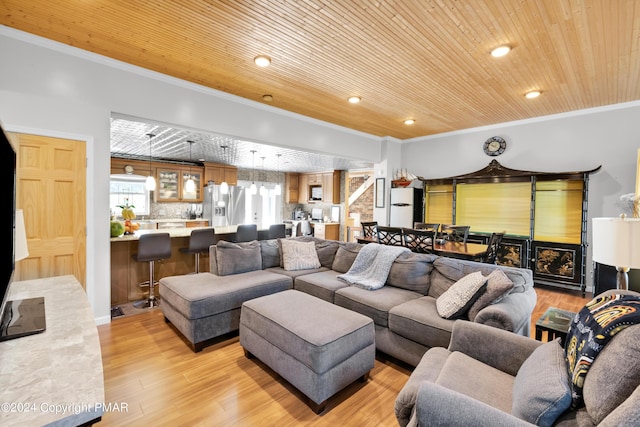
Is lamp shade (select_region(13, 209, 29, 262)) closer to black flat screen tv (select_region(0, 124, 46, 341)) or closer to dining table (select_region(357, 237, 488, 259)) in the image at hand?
black flat screen tv (select_region(0, 124, 46, 341))

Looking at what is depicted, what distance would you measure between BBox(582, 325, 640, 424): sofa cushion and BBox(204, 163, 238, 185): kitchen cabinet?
25.9 ft

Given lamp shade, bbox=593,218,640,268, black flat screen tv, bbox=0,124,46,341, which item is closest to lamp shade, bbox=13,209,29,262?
black flat screen tv, bbox=0,124,46,341

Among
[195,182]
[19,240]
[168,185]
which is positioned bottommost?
[19,240]

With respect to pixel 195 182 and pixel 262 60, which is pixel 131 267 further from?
pixel 195 182

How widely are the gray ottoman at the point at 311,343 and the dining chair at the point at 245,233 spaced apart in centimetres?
239

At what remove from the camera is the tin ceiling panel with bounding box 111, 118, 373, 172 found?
4543 mm

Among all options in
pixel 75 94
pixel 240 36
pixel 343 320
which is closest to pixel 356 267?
pixel 343 320

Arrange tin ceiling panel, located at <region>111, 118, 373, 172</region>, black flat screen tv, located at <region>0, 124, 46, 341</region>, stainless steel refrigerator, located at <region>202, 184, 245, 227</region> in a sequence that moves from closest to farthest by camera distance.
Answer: black flat screen tv, located at <region>0, 124, 46, 341</region>
tin ceiling panel, located at <region>111, 118, 373, 172</region>
stainless steel refrigerator, located at <region>202, 184, 245, 227</region>

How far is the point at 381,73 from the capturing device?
3229mm

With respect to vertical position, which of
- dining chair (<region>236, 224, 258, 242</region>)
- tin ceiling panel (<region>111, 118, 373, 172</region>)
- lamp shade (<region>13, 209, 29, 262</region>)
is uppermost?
tin ceiling panel (<region>111, 118, 373, 172</region>)

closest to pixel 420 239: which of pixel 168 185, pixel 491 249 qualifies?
pixel 491 249

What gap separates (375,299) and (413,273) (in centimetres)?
55

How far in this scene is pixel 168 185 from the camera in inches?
286

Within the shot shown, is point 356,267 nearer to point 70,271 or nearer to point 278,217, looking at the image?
point 70,271
